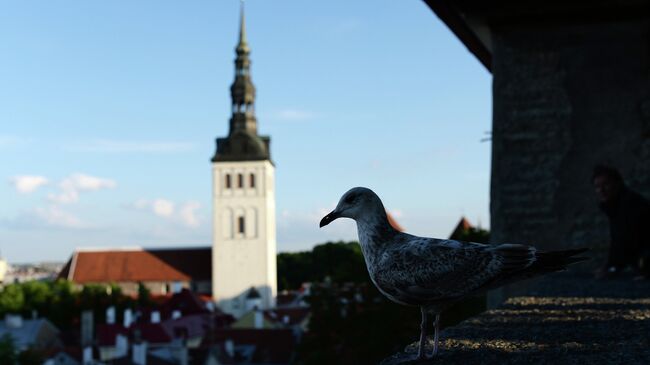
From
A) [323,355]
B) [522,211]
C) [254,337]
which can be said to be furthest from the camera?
[254,337]

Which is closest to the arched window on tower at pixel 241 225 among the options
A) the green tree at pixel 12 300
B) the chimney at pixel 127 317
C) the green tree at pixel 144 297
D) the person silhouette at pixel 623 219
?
the green tree at pixel 144 297

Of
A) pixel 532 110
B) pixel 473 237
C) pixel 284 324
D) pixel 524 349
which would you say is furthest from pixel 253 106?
pixel 524 349

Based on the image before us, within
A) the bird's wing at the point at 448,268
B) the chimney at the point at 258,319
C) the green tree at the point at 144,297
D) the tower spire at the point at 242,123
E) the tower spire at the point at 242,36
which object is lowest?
the chimney at the point at 258,319

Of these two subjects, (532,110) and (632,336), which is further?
(532,110)

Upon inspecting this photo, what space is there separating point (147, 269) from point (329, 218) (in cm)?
8779

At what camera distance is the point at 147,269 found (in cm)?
8894

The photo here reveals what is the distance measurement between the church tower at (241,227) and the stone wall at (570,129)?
71.7 m

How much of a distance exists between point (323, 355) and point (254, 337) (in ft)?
111

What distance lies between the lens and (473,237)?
51.9 feet

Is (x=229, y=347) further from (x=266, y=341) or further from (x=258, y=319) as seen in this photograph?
(x=258, y=319)

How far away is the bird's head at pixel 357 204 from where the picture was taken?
3461 mm

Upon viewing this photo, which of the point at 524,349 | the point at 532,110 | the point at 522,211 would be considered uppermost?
the point at 532,110

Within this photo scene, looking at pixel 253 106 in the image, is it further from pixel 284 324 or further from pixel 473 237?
pixel 473 237

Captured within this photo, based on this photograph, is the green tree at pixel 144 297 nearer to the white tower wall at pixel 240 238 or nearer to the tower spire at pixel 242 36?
the white tower wall at pixel 240 238
